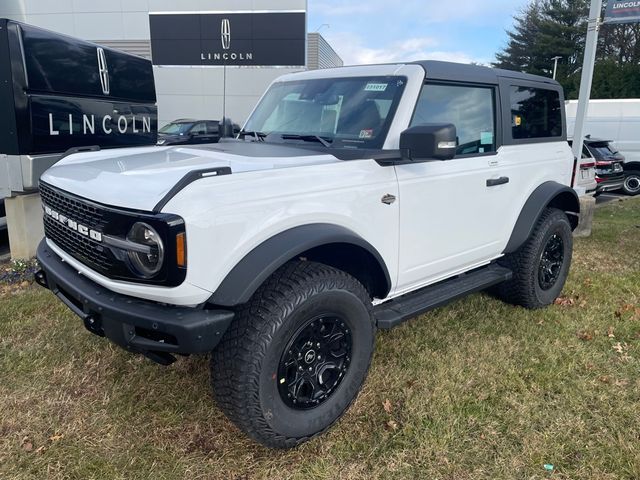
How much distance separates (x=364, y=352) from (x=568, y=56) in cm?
4683

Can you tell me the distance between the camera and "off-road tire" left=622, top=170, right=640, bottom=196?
13.4 m

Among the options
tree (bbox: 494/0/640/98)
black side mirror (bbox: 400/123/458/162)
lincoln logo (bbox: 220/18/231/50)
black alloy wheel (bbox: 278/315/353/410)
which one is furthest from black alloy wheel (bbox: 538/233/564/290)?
tree (bbox: 494/0/640/98)

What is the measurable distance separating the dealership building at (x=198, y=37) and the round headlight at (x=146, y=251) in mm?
16094

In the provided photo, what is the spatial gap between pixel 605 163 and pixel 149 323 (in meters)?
12.6

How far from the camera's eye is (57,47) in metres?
5.26

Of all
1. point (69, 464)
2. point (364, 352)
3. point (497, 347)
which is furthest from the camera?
point (497, 347)

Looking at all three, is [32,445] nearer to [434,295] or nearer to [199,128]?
[434,295]

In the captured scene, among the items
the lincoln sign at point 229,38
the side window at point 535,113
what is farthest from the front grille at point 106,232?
the lincoln sign at point 229,38

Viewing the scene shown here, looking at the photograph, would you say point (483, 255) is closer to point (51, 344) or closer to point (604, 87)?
point (51, 344)

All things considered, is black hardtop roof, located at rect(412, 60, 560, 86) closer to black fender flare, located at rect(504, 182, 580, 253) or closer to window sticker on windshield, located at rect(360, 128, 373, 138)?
window sticker on windshield, located at rect(360, 128, 373, 138)

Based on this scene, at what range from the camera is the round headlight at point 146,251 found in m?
2.14

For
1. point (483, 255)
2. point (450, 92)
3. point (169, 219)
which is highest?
point (450, 92)

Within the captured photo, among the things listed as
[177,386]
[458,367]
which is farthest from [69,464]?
[458,367]

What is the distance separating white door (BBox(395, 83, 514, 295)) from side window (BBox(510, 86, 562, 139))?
32 centimetres
